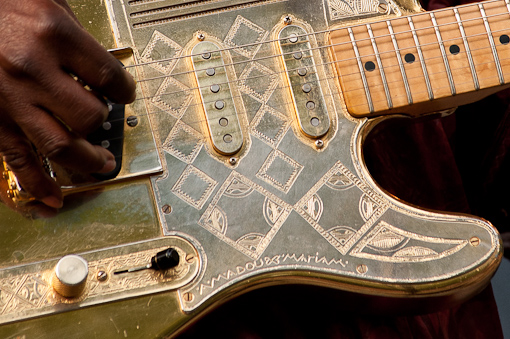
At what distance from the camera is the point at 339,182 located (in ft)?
2.92

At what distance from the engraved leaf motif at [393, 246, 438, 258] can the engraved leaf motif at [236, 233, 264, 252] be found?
216 mm

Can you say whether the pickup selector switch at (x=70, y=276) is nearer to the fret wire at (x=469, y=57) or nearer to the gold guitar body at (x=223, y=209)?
the gold guitar body at (x=223, y=209)

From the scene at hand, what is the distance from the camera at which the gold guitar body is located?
82cm

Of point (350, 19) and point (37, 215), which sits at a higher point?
point (350, 19)

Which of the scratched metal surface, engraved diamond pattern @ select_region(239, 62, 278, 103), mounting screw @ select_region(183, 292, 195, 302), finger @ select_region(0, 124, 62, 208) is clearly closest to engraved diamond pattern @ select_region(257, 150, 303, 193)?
the scratched metal surface

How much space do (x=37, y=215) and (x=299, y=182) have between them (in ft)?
1.36

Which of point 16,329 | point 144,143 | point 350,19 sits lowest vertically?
point 16,329

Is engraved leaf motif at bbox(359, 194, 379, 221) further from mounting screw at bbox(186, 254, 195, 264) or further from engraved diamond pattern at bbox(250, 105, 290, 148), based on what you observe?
mounting screw at bbox(186, 254, 195, 264)

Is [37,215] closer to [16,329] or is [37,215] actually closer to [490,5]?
[16,329]

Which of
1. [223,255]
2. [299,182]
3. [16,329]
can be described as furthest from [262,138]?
[16,329]

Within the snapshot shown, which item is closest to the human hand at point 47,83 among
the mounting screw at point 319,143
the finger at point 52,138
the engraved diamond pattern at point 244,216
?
the finger at point 52,138

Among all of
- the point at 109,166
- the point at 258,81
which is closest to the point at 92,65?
the point at 109,166

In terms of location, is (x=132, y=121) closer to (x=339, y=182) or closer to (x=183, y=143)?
(x=183, y=143)

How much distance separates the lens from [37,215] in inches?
33.6
